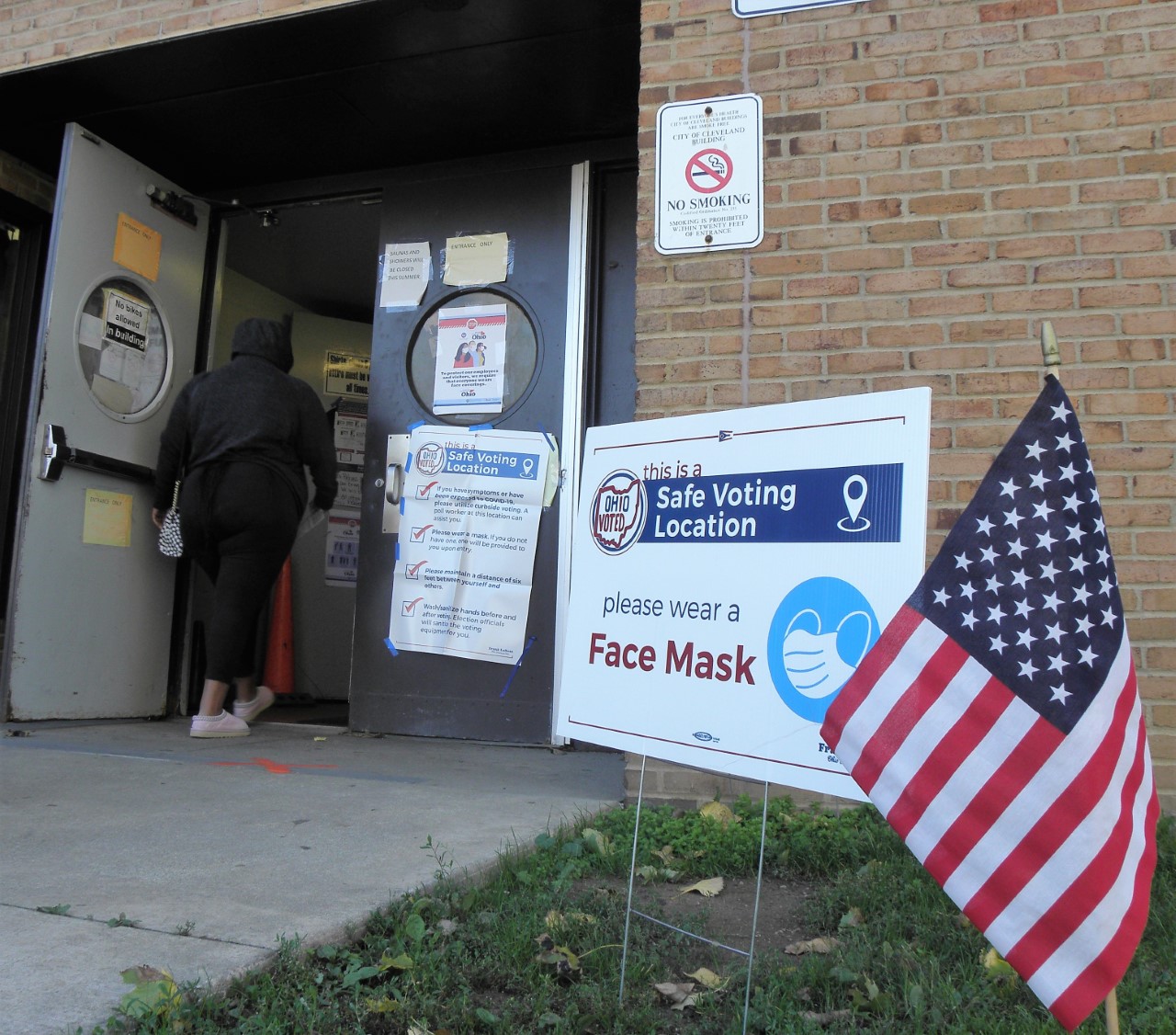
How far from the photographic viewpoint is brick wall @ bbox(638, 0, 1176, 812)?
10.5 ft

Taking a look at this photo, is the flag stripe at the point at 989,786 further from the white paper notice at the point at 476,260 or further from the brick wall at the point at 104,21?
the white paper notice at the point at 476,260

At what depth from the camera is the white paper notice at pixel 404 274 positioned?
5297 millimetres

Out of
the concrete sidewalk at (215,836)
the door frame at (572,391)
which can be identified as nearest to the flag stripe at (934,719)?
the concrete sidewalk at (215,836)

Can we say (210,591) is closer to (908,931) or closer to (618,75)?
(618,75)

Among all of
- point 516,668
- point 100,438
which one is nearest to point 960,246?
point 516,668

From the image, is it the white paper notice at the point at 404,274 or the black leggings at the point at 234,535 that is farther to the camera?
the white paper notice at the point at 404,274

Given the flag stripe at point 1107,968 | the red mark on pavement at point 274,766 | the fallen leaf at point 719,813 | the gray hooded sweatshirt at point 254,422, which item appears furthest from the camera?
the gray hooded sweatshirt at point 254,422

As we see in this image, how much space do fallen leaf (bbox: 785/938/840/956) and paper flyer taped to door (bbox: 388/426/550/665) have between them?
8.76ft

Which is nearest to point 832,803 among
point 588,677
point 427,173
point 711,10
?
point 588,677

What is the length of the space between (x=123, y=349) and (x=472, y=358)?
1.79m

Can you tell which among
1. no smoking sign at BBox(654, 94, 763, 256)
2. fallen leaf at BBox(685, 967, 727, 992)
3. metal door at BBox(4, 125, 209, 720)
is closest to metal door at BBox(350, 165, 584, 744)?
metal door at BBox(4, 125, 209, 720)

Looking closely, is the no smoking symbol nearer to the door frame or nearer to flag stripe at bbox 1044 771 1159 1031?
the door frame

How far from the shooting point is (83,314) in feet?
16.6

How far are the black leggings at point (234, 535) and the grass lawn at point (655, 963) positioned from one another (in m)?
2.48
